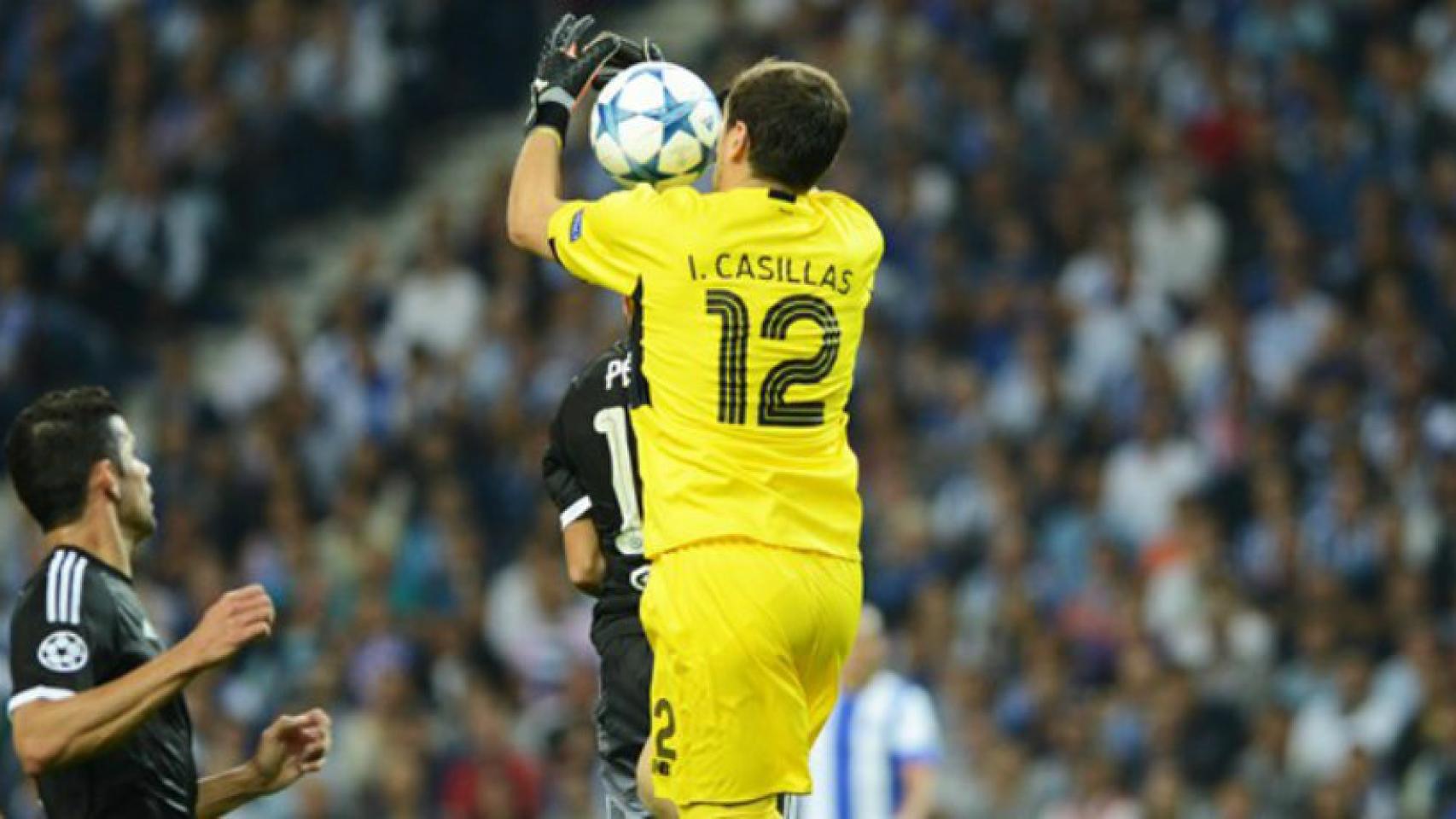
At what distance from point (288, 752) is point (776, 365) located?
4.95 ft

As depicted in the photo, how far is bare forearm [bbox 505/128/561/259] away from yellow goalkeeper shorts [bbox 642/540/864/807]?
2.56ft

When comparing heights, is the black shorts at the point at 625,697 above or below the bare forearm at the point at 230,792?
above

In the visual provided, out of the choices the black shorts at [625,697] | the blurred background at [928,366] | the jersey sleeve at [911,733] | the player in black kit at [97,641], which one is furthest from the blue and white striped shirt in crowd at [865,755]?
the player in black kit at [97,641]

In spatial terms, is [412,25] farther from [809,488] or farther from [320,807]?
[809,488]

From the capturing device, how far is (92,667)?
6215mm

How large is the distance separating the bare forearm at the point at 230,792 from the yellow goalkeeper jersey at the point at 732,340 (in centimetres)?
115

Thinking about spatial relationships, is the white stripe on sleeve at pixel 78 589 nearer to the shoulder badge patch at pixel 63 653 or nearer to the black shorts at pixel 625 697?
the shoulder badge patch at pixel 63 653

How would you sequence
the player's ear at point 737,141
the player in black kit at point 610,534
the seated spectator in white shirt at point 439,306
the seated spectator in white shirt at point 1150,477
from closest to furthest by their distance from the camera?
the player's ear at point 737,141, the player in black kit at point 610,534, the seated spectator in white shirt at point 1150,477, the seated spectator in white shirt at point 439,306

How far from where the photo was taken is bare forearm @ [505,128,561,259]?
642cm

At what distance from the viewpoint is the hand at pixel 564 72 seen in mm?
6535

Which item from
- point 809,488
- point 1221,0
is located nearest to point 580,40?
point 809,488

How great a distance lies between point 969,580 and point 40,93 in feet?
23.9

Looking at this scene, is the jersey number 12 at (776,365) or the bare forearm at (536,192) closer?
the jersey number 12 at (776,365)

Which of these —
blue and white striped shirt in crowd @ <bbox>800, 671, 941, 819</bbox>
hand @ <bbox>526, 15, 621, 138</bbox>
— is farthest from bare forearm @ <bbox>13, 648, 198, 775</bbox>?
blue and white striped shirt in crowd @ <bbox>800, 671, 941, 819</bbox>
